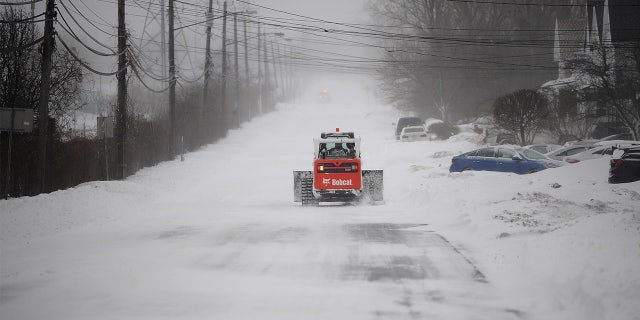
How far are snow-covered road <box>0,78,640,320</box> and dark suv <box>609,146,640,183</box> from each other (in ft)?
3.57

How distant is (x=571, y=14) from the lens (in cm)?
7912

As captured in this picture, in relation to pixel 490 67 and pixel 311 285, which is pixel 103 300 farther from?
pixel 490 67

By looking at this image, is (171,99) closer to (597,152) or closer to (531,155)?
(531,155)

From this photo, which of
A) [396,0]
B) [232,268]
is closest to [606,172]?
[232,268]

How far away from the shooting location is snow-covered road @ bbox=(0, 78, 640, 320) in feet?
27.7

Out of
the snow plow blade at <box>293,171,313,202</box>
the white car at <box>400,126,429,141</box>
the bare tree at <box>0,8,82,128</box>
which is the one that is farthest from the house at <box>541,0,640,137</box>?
the bare tree at <box>0,8,82,128</box>

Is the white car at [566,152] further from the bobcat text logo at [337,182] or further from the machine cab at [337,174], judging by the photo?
the bobcat text logo at [337,182]

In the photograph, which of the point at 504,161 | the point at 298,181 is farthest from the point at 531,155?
the point at 298,181

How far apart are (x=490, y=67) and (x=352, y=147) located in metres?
50.0

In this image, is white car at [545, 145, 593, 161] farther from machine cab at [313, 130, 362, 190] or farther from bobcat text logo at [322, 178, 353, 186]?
bobcat text logo at [322, 178, 353, 186]

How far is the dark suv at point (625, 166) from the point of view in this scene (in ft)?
74.6

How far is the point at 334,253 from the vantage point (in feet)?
A: 41.0

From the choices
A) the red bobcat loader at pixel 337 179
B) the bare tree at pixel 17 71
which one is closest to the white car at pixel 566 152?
the red bobcat loader at pixel 337 179

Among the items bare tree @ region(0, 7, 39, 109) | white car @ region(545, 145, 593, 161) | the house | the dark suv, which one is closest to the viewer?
the dark suv
